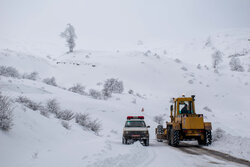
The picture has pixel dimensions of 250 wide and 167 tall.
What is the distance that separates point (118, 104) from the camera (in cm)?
3195

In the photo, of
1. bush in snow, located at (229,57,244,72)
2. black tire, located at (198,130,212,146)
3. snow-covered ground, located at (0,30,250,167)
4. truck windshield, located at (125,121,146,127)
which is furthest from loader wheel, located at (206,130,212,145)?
bush in snow, located at (229,57,244,72)

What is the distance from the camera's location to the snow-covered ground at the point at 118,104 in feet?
26.8

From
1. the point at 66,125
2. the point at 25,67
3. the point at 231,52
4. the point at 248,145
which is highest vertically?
the point at 231,52

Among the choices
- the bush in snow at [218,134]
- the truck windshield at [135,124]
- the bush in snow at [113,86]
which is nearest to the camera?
the truck windshield at [135,124]

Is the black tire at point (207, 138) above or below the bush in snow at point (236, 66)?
below

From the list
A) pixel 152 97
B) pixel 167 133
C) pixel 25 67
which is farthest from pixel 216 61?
pixel 167 133

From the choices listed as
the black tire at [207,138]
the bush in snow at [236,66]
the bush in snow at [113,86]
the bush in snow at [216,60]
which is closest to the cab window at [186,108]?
the black tire at [207,138]

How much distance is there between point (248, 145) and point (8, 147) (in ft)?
37.5

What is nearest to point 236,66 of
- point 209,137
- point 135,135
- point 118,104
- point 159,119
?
point 159,119

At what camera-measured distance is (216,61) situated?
236 feet

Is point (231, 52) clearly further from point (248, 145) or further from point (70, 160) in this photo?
point (70, 160)

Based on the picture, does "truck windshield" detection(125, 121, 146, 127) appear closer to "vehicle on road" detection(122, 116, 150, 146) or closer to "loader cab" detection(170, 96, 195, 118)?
"vehicle on road" detection(122, 116, 150, 146)

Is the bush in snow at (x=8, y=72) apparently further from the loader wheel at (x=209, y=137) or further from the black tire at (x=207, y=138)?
the loader wheel at (x=209, y=137)

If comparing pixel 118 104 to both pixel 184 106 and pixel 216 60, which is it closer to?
pixel 184 106
